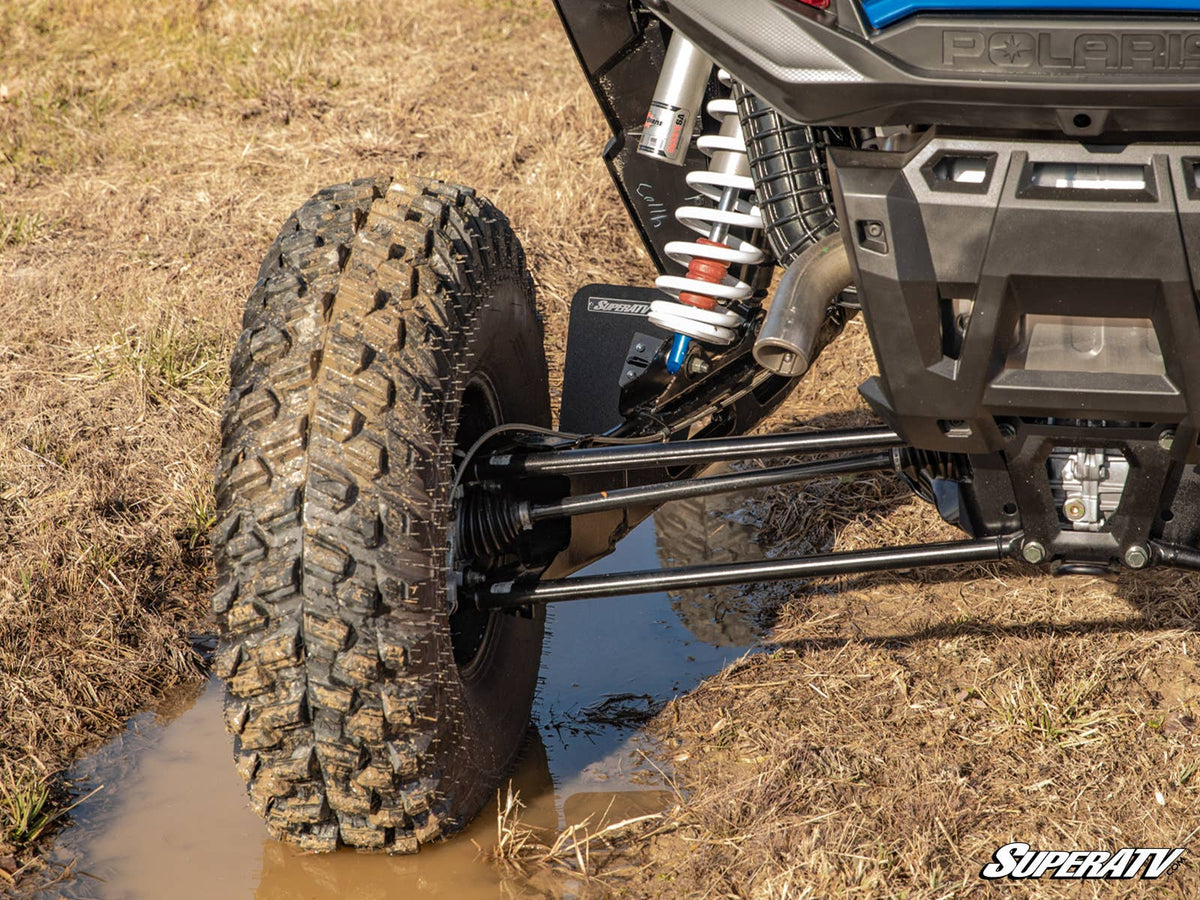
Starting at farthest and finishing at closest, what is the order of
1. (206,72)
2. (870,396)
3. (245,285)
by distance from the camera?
(206,72) < (245,285) < (870,396)

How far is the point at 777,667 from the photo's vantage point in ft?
10.8

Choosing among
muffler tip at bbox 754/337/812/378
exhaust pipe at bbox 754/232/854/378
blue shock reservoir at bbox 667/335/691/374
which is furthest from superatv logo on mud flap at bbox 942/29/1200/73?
blue shock reservoir at bbox 667/335/691/374

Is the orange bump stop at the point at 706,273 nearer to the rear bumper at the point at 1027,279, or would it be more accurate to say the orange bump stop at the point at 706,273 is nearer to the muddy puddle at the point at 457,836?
the rear bumper at the point at 1027,279

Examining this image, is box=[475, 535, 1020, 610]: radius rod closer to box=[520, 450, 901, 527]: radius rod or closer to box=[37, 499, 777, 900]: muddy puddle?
box=[520, 450, 901, 527]: radius rod

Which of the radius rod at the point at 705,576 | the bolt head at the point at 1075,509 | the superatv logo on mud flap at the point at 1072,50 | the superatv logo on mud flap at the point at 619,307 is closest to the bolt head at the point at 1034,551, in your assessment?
the bolt head at the point at 1075,509

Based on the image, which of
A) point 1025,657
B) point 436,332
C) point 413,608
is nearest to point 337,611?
point 413,608

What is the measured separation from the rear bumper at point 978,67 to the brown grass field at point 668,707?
1.39 meters

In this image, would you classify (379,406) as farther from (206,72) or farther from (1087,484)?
(206,72)

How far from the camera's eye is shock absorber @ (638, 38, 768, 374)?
8.87ft

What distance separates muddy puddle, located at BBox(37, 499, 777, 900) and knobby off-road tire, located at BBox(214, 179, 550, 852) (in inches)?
4.0

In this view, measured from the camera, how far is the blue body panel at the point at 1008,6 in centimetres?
179

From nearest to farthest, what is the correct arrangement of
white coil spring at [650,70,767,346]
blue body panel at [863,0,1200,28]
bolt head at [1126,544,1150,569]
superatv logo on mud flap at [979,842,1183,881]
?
blue body panel at [863,0,1200,28]
bolt head at [1126,544,1150,569]
superatv logo on mud flap at [979,842,1183,881]
white coil spring at [650,70,767,346]

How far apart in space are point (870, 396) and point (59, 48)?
7.86 meters

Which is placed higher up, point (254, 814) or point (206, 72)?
point (206, 72)
